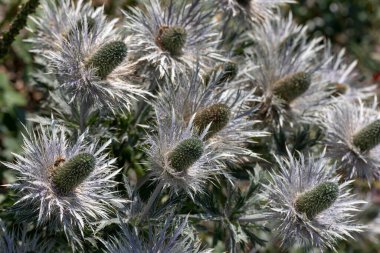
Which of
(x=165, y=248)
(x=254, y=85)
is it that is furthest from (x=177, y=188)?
(x=254, y=85)

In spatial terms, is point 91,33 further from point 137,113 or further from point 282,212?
point 282,212

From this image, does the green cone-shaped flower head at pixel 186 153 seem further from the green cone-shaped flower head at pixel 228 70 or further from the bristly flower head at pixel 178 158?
the green cone-shaped flower head at pixel 228 70

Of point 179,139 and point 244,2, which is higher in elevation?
point 244,2

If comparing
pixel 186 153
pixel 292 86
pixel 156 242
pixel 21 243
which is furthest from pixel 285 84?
pixel 21 243

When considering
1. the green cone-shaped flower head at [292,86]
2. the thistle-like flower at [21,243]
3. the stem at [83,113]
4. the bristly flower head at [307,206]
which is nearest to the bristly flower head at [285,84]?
the green cone-shaped flower head at [292,86]

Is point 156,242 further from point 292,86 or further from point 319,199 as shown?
point 292,86

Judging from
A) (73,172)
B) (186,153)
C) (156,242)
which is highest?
(186,153)
